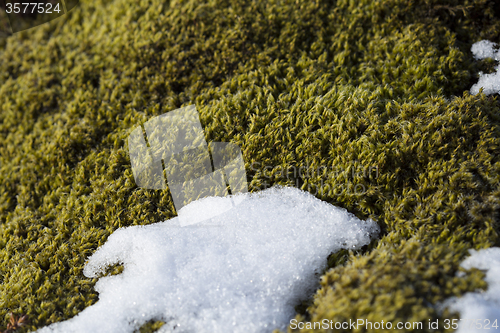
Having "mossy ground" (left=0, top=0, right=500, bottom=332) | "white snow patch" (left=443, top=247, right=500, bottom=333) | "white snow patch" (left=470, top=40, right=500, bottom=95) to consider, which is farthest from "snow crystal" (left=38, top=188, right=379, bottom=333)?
"white snow patch" (left=470, top=40, right=500, bottom=95)

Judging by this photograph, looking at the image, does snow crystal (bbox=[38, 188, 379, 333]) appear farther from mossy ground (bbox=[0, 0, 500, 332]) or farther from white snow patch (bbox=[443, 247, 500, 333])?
white snow patch (bbox=[443, 247, 500, 333])

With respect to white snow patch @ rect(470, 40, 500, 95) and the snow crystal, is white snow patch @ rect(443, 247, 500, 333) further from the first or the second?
white snow patch @ rect(470, 40, 500, 95)

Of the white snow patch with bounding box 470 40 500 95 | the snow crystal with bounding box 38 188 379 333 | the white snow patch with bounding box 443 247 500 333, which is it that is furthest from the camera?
the white snow patch with bounding box 470 40 500 95

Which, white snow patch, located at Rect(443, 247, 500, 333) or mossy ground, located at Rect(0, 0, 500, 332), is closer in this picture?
white snow patch, located at Rect(443, 247, 500, 333)

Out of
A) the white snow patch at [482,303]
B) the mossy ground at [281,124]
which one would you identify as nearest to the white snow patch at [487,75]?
the mossy ground at [281,124]

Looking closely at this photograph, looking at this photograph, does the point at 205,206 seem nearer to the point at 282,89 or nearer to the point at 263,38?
the point at 282,89

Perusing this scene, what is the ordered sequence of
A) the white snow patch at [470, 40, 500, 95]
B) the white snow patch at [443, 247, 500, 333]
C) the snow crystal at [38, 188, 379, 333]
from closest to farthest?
the white snow patch at [443, 247, 500, 333] < the snow crystal at [38, 188, 379, 333] < the white snow patch at [470, 40, 500, 95]

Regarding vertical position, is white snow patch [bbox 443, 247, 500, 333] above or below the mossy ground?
below
